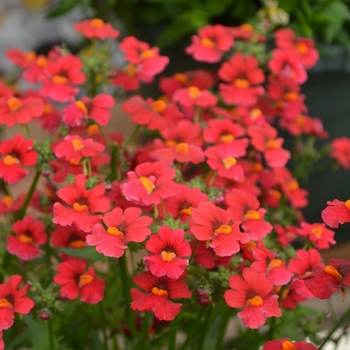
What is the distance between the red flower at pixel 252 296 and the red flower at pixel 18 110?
0.79 feet

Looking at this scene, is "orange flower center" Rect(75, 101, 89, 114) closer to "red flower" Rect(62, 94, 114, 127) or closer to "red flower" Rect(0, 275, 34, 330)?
"red flower" Rect(62, 94, 114, 127)

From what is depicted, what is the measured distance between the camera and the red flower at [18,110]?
20.8 inches

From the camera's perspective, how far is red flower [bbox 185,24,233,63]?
2.15 feet

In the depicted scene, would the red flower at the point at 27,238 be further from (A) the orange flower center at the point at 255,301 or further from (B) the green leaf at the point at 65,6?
(B) the green leaf at the point at 65,6

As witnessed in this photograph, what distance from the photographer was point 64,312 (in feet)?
1.73

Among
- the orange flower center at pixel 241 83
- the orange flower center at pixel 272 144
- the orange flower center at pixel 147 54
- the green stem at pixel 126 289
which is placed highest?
the orange flower center at pixel 147 54

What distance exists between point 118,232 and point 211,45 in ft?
1.09

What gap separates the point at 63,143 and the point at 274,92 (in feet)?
0.99

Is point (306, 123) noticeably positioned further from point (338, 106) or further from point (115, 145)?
point (115, 145)

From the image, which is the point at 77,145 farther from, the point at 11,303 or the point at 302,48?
the point at 302,48

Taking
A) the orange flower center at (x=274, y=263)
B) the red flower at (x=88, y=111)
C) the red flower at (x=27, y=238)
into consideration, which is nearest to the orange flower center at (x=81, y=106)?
the red flower at (x=88, y=111)

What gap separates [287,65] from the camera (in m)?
0.66

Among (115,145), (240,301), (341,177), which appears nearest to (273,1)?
(341,177)

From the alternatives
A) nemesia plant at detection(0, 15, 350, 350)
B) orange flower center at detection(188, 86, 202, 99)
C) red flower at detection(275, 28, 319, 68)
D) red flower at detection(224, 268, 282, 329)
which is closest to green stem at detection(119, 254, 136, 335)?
nemesia plant at detection(0, 15, 350, 350)
